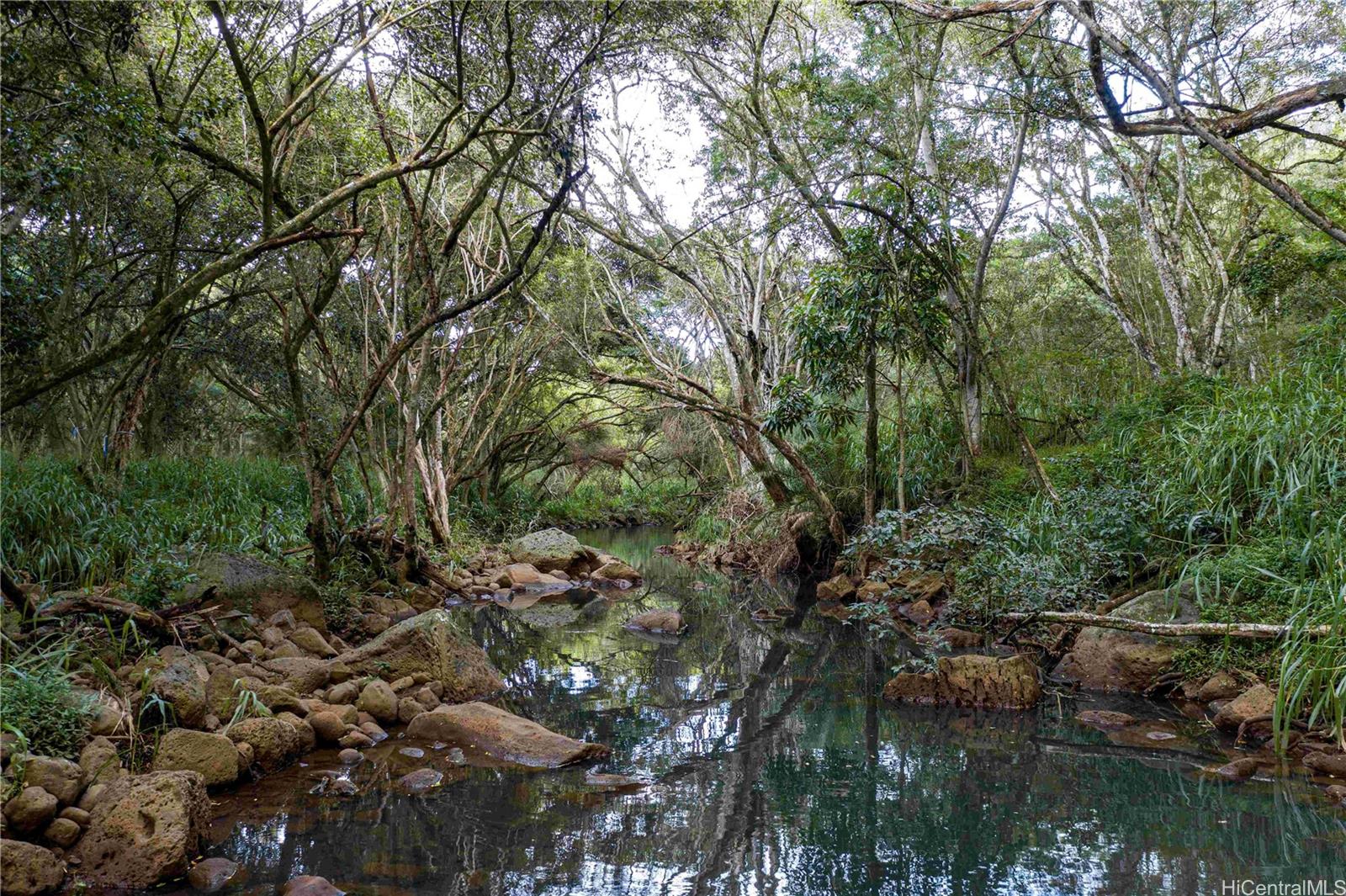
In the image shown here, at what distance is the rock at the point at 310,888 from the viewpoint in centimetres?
308

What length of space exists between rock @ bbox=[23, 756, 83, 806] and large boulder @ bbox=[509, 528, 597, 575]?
34.3 ft

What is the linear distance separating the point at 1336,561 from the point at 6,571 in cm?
814

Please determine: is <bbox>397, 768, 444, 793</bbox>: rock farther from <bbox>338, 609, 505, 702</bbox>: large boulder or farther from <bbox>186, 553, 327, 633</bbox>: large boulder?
<bbox>186, 553, 327, 633</bbox>: large boulder

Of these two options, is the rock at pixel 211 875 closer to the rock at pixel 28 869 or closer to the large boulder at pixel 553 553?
the rock at pixel 28 869

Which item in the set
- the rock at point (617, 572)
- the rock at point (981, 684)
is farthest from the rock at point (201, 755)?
the rock at point (617, 572)

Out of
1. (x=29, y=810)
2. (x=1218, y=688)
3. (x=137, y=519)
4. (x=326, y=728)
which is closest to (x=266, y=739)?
(x=326, y=728)

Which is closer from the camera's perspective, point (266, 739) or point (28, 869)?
point (28, 869)

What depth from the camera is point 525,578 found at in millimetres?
12703

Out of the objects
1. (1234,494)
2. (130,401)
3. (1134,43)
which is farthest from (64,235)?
(1134,43)

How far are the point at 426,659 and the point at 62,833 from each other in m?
2.92

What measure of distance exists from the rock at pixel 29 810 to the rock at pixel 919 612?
7444 mm

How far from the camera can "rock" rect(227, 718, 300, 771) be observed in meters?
4.35

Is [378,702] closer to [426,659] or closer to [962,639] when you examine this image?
[426,659]

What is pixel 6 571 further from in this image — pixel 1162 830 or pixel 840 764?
pixel 1162 830
